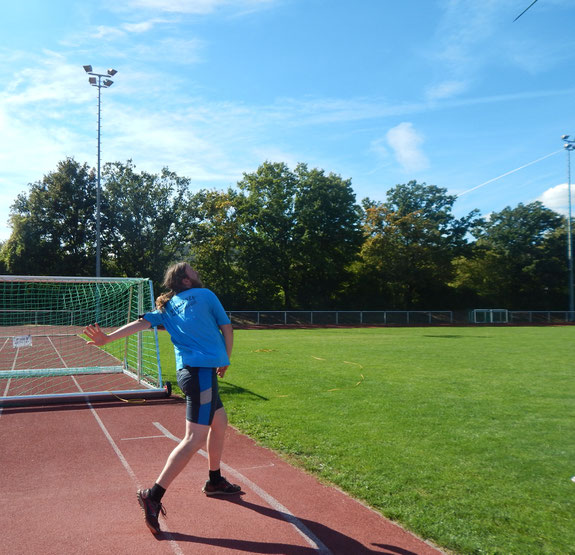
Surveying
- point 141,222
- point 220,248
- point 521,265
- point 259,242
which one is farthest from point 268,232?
point 521,265

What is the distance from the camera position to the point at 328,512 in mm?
4133

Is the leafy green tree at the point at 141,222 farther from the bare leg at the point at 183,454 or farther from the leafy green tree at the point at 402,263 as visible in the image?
the bare leg at the point at 183,454

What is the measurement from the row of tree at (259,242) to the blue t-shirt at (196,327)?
3862 cm

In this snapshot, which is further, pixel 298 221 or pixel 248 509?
pixel 298 221

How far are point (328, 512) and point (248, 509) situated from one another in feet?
2.21

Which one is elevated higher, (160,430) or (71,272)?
(71,272)

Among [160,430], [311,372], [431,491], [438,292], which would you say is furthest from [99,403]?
[438,292]

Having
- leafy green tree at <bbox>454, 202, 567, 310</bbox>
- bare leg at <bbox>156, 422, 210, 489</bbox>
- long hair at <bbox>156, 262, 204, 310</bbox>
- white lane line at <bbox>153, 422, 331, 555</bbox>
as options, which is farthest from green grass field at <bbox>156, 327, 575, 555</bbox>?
leafy green tree at <bbox>454, 202, 567, 310</bbox>

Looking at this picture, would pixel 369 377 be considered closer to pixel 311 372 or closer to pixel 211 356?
pixel 311 372

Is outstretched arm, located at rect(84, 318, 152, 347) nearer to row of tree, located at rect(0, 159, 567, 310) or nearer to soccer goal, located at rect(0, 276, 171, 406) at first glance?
soccer goal, located at rect(0, 276, 171, 406)

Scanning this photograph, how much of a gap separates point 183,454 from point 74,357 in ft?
43.6

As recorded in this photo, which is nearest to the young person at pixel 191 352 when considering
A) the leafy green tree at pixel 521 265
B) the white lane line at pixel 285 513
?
the white lane line at pixel 285 513

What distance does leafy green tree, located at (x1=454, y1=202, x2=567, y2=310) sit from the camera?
50750mm

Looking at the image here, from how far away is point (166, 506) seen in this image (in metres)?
4.21
